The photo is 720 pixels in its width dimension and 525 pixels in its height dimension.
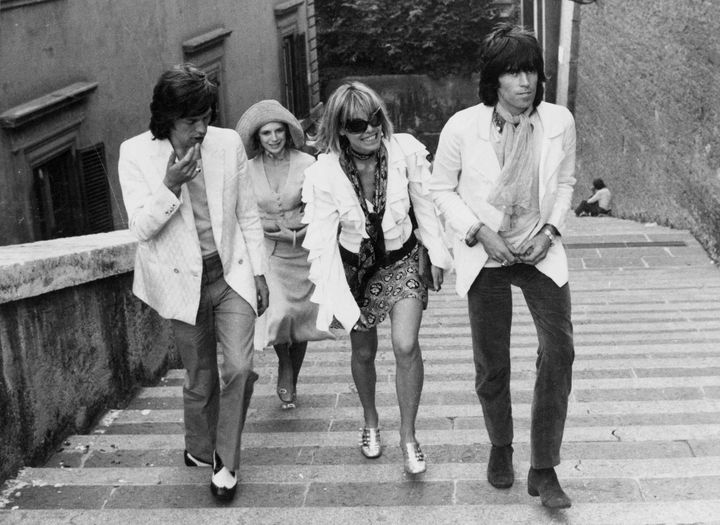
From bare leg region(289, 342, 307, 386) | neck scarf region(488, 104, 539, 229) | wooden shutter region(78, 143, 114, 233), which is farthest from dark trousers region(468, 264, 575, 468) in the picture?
wooden shutter region(78, 143, 114, 233)

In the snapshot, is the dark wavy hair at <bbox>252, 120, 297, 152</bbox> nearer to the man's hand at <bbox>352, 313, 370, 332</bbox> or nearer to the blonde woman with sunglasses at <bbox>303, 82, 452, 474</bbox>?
the blonde woman with sunglasses at <bbox>303, 82, 452, 474</bbox>

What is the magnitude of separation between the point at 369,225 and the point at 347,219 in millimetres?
87

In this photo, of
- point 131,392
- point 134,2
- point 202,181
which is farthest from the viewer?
point 134,2

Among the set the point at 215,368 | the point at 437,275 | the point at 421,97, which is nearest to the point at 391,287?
the point at 437,275

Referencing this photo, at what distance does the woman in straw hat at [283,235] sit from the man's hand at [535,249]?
Answer: 1727 millimetres

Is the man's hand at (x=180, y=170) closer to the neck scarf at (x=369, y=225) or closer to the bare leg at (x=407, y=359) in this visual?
the neck scarf at (x=369, y=225)

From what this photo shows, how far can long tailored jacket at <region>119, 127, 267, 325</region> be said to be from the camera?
3.63 meters

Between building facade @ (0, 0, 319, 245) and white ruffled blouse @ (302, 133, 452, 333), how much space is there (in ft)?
8.17

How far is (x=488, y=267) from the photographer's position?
3463 millimetres

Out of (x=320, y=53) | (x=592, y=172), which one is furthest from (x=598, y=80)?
(x=320, y=53)

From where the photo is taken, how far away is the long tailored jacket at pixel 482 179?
337 centimetres

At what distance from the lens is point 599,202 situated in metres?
16.9

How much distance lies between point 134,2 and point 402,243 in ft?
23.5

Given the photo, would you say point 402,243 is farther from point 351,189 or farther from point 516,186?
point 516,186
